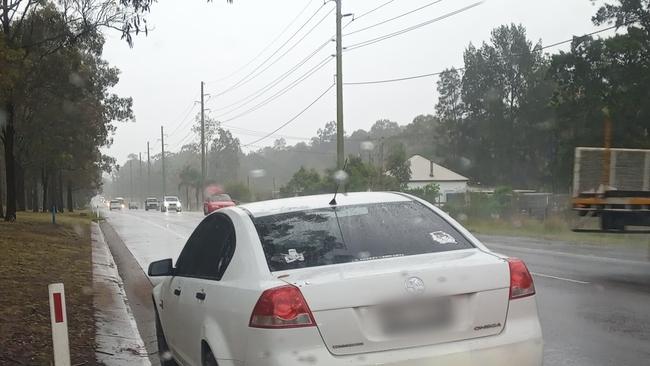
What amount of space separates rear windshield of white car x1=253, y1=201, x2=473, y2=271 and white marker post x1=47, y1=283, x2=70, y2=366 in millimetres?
1651

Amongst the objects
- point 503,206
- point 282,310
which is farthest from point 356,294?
point 503,206

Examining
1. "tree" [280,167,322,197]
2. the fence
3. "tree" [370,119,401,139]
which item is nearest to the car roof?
the fence

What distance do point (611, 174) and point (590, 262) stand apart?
2.76m

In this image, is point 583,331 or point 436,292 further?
point 583,331

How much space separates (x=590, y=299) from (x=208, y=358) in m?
6.71

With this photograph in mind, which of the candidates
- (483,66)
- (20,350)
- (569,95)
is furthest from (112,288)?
(483,66)

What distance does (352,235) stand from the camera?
14.7 feet

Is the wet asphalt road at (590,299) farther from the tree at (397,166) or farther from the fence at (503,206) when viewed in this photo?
the tree at (397,166)

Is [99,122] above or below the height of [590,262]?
above

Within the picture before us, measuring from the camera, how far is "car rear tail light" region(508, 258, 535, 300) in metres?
4.17

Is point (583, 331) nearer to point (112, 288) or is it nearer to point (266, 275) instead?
point (266, 275)

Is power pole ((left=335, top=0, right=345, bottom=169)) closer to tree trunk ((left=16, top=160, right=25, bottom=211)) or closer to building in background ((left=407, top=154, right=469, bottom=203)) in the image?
tree trunk ((left=16, top=160, right=25, bottom=211))

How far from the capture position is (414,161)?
265ft

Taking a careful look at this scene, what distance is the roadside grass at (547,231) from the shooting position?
20.6 meters
